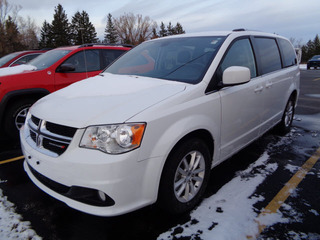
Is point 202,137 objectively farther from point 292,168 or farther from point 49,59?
point 49,59

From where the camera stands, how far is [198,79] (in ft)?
8.21

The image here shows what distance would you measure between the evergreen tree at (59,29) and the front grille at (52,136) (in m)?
64.1

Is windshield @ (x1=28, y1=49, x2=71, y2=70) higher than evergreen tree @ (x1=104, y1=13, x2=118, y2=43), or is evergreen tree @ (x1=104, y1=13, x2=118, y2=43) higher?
evergreen tree @ (x1=104, y1=13, x2=118, y2=43)

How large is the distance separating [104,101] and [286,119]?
3.83m

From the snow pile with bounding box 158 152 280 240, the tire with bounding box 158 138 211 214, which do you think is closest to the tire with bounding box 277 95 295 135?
the snow pile with bounding box 158 152 280 240

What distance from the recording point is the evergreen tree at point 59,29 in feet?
198

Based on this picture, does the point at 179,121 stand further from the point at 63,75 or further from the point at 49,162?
the point at 63,75

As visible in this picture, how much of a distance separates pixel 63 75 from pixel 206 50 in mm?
3029

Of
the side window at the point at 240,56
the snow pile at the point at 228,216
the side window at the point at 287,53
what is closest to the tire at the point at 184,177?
the snow pile at the point at 228,216

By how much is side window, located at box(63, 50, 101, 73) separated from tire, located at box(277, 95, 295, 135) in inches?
149

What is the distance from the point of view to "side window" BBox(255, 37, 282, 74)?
11.7ft

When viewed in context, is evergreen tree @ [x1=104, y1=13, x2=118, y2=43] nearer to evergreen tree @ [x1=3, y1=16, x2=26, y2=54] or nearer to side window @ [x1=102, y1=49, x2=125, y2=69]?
evergreen tree @ [x1=3, y1=16, x2=26, y2=54]

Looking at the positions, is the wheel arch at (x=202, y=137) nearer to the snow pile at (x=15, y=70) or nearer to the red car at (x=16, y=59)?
the snow pile at (x=15, y=70)

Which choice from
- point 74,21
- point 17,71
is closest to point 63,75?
point 17,71
